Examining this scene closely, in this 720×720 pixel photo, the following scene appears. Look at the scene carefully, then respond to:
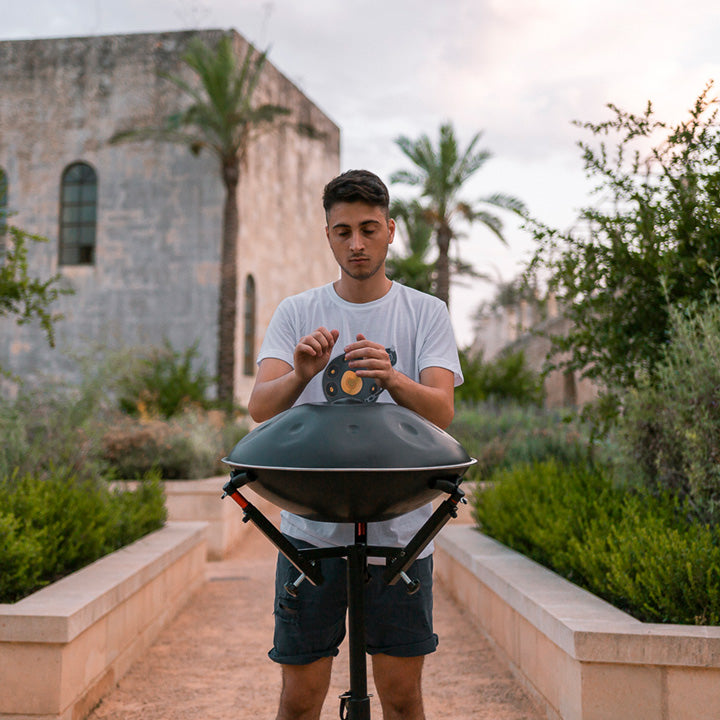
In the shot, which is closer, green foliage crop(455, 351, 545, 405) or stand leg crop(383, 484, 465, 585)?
stand leg crop(383, 484, 465, 585)

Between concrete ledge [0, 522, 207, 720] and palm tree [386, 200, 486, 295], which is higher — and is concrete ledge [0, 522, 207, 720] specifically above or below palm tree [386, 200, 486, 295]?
below

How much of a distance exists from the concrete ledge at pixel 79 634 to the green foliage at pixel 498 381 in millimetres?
11157

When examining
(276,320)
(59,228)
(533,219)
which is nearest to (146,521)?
(533,219)

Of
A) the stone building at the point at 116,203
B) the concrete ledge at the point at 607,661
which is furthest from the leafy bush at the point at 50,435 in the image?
the stone building at the point at 116,203

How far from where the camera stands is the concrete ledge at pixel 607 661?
9.10ft

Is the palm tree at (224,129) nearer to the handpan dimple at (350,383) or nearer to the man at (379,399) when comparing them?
the man at (379,399)

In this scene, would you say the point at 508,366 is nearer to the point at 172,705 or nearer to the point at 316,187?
the point at 316,187

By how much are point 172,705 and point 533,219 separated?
3.91 metres

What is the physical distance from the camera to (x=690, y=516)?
13.4 ft

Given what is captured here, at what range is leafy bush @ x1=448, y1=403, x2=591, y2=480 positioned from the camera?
26.1ft

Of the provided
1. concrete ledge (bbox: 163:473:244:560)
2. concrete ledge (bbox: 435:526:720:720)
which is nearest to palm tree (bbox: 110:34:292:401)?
concrete ledge (bbox: 163:473:244:560)

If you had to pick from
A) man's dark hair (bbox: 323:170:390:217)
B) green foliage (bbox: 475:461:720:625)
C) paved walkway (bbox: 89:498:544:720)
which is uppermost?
man's dark hair (bbox: 323:170:390:217)

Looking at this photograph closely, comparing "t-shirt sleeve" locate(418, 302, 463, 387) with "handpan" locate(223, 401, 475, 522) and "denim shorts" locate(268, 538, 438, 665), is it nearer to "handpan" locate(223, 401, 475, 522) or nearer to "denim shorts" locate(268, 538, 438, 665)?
"handpan" locate(223, 401, 475, 522)

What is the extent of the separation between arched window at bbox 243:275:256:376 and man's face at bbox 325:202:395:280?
55.9 ft
